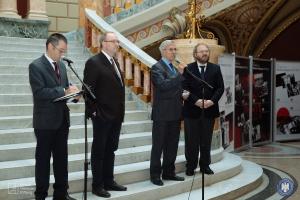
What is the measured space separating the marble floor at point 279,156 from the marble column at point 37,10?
4.80 meters

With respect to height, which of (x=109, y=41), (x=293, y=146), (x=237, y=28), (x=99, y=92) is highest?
(x=237, y=28)

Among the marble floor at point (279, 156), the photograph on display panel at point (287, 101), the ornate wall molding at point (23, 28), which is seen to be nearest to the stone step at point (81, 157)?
the marble floor at point (279, 156)

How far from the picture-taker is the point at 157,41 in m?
9.16

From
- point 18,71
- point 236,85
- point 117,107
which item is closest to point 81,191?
point 117,107

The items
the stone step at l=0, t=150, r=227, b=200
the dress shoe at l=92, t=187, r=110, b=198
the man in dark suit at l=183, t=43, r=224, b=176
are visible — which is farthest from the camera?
the man in dark suit at l=183, t=43, r=224, b=176

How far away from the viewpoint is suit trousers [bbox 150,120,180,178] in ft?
15.1

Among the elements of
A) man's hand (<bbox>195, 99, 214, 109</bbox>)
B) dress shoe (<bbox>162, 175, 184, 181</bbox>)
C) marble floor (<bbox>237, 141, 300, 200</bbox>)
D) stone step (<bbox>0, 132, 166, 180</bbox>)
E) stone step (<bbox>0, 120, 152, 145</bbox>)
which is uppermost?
man's hand (<bbox>195, 99, 214, 109</bbox>)

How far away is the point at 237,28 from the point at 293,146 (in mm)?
3849

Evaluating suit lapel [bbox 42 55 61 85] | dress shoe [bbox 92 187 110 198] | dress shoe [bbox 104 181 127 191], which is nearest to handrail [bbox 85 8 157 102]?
dress shoe [bbox 104 181 127 191]

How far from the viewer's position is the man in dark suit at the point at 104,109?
13.3 feet

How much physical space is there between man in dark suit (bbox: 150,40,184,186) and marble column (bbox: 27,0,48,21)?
5.58 m

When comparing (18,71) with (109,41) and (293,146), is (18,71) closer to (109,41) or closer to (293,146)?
(109,41)

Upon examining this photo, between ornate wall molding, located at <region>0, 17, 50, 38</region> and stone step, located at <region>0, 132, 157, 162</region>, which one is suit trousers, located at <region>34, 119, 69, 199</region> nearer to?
stone step, located at <region>0, 132, 157, 162</region>

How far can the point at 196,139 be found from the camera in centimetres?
504
